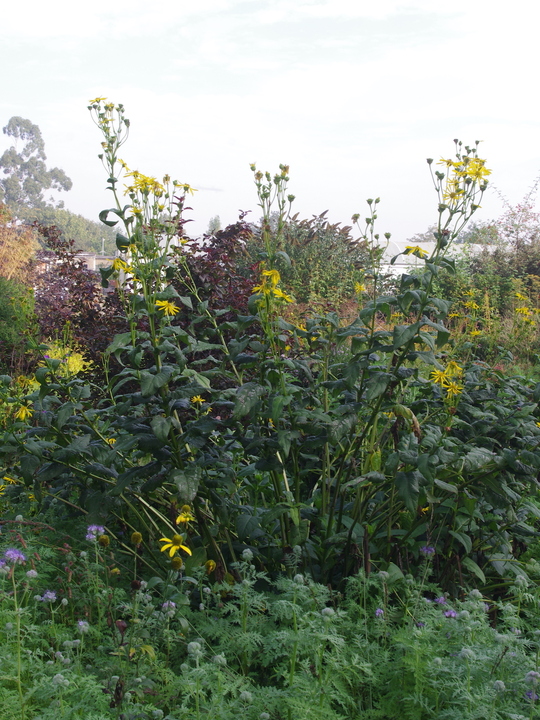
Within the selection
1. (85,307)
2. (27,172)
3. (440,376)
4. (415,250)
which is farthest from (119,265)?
(27,172)

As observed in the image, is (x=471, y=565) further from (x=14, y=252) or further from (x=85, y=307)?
(x=14, y=252)

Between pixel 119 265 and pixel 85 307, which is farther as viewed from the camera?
pixel 85 307

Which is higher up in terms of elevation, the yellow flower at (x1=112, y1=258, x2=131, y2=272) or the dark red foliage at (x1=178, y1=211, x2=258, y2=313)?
the dark red foliage at (x1=178, y1=211, x2=258, y2=313)

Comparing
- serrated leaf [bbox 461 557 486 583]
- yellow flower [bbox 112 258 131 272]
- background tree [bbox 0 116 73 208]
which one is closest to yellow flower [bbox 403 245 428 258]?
yellow flower [bbox 112 258 131 272]

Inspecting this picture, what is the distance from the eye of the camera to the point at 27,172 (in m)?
77.5

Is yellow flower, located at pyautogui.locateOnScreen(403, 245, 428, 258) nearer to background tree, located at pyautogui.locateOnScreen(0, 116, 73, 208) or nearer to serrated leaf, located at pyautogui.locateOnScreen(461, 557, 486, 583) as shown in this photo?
serrated leaf, located at pyautogui.locateOnScreen(461, 557, 486, 583)

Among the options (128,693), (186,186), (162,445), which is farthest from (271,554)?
(186,186)

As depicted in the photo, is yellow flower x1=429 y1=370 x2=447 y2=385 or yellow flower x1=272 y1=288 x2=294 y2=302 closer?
yellow flower x1=272 y1=288 x2=294 y2=302

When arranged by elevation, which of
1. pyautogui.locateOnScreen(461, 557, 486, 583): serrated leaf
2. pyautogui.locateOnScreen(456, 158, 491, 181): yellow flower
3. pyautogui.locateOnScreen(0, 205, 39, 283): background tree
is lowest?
pyautogui.locateOnScreen(461, 557, 486, 583): serrated leaf

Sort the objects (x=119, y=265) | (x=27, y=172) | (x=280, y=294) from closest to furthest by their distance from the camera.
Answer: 1. (x=280, y=294)
2. (x=119, y=265)
3. (x=27, y=172)

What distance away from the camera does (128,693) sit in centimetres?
146

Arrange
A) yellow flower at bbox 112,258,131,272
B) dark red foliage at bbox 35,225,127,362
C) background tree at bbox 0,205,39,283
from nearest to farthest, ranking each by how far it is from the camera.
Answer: yellow flower at bbox 112,258,131,272
dark red foliage at bbox 35,225,127,362
background tree at bbox 0,205,39,283

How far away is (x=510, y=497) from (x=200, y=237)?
3.21 metres

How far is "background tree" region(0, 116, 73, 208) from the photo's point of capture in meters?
74.8
